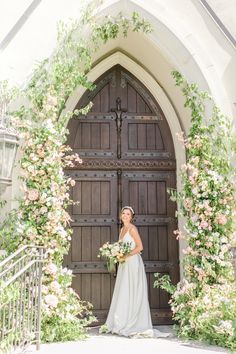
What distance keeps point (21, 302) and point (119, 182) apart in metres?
2.99

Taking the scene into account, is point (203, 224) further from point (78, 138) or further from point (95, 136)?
point (78, 138)

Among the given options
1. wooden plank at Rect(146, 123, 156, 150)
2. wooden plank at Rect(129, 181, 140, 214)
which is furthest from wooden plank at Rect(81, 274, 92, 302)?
wooden plank at Rect(146, 123, 156, 150)

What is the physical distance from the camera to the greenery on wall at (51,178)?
17.4 feet

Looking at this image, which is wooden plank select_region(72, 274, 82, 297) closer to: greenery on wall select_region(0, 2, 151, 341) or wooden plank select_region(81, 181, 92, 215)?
greenery on wall select_region(0, 2, 151, 341)

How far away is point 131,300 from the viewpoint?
19.2 ft

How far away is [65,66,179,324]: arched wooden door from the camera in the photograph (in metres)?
6.66

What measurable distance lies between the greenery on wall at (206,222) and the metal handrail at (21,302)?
173cm

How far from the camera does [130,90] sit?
7.27 metres

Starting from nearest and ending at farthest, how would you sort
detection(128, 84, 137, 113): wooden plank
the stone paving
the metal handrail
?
1. the metal handrail
2. the stone paving
3. detection(128, 84, 137, 113): wooden plank

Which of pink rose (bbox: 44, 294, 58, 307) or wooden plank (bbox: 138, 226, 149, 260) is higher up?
wooden plank (bbox: 138, 226, 149, 260)

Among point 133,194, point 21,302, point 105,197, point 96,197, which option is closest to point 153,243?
point 133,194

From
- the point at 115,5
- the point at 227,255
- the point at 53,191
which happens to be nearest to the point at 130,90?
the point at 115,5

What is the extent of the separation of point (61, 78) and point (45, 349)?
3.38 metres

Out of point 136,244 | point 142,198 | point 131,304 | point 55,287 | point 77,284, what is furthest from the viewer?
point 142,198
